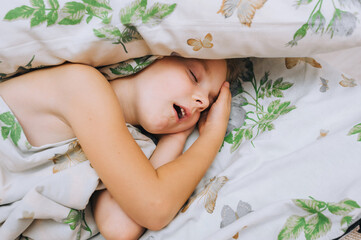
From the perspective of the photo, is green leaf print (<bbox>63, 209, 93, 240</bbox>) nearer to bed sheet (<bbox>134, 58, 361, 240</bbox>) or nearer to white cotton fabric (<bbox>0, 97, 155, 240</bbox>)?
white cotton fabric (<bbox>0, 97, 155, 240</bbox>)

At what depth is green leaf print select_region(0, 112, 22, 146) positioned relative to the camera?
78 cm

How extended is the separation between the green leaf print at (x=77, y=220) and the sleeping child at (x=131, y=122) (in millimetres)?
38

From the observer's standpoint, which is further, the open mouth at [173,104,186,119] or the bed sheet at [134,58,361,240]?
→ the open mouth at [173,104,186,119]

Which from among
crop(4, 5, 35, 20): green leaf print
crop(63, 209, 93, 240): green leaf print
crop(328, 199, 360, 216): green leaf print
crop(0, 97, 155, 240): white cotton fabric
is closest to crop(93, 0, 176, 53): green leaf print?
crop(4, 5, 35, 20): green leaf print

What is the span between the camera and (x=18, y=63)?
0.76m

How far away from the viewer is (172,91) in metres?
0.82

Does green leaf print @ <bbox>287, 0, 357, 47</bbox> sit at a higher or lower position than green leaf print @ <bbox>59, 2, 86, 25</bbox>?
lower

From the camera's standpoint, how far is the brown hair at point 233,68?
3.32 ft

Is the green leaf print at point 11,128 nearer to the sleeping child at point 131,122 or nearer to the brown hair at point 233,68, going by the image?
the sleeping child at point 131,122

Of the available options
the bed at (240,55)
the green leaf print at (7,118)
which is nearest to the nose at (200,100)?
the bed at (240,55)

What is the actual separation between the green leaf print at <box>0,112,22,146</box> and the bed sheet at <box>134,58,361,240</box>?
1.21 ft

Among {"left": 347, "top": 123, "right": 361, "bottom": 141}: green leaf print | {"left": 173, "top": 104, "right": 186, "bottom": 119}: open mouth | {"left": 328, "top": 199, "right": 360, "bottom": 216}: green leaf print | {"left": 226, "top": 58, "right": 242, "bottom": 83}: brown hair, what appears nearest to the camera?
{"left": 328, "top": 199, "right": 360, "bottom": 216}: green leaf print

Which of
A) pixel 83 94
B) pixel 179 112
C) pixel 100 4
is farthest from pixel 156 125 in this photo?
pixel 100 4

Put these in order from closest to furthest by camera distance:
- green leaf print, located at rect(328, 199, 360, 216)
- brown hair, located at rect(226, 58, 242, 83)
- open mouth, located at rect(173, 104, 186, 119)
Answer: green leaf print, located at rect(328, 199, 360, 216), open mouth, located at rect(173, 104, 186, 119), brown hair, located at rect(226, 58, 242, 83)
